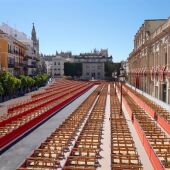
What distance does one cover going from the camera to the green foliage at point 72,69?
512ft

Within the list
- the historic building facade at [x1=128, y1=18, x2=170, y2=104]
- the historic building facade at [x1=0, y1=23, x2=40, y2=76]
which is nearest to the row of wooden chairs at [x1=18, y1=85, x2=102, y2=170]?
the historic building facade at [x1=128, y1=18, x2=170, y2=104]

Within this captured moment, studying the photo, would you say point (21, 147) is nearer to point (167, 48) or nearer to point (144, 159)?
point (144, 159)

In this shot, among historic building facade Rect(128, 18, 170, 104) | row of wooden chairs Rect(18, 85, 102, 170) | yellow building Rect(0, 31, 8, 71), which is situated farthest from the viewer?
yellow building Rect(0, 31, 8, 71)

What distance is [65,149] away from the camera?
2212 cm

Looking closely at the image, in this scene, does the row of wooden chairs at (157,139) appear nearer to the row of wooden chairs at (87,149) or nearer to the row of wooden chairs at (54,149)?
the row of wooden chairs at (87,149)

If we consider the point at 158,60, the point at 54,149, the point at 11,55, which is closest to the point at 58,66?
the point at 11,55

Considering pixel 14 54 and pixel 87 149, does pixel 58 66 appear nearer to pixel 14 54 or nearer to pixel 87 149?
pixel 14 54

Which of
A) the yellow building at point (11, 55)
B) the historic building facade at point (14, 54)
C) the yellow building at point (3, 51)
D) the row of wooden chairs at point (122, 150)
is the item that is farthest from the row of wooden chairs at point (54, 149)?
the historic building facade at point (14, 54)

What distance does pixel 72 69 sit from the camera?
158 m

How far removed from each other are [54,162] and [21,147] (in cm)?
602

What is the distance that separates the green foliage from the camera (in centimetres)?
15598

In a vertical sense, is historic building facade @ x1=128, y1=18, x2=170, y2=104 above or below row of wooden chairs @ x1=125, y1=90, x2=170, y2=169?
above

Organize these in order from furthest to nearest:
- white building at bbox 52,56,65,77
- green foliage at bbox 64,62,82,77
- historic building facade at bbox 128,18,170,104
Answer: white building at bbox 52,56,65,77 < green foliage at bbox 64,62,82,77 < historic building facade at bbox 128,18,170,104

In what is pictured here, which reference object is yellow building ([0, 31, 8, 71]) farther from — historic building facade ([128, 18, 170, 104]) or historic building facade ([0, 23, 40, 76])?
historic building facade ([128, 18, 170, 104])
